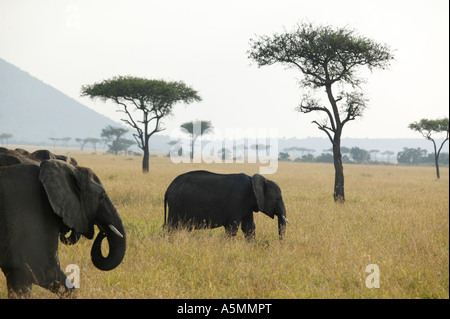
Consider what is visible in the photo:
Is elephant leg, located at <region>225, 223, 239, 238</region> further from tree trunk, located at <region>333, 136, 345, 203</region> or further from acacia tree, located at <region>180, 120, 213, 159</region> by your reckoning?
acacia tree, located at <region>180, 120, 213, 159</region>

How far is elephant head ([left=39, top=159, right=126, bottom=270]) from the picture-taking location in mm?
3734

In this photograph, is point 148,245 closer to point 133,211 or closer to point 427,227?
point 133,211

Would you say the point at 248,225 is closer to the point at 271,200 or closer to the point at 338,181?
the point at 271,200

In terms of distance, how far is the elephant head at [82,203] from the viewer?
3734 millimetres

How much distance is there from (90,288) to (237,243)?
300 centimetres

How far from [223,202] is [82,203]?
409 cm

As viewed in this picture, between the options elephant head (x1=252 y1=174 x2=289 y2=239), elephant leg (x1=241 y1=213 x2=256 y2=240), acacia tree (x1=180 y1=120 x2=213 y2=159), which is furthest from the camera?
acacia tree (x1=180 y1=120 x2=213 y2=159)

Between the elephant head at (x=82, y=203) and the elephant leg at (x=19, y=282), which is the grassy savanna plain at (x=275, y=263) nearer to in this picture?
the elephant leg at (x=19, y=282)

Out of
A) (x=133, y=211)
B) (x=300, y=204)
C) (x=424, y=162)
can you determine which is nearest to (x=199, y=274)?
(x=133, y=211)

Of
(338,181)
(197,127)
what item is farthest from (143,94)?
(197,127)

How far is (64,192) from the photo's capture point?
380cm

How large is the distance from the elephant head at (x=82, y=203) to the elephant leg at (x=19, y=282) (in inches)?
24.3

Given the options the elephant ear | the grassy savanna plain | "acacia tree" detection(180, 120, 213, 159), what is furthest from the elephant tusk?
"acacia tree" detection(180, 120, 213, 159)

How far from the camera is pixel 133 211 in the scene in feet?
34.1
